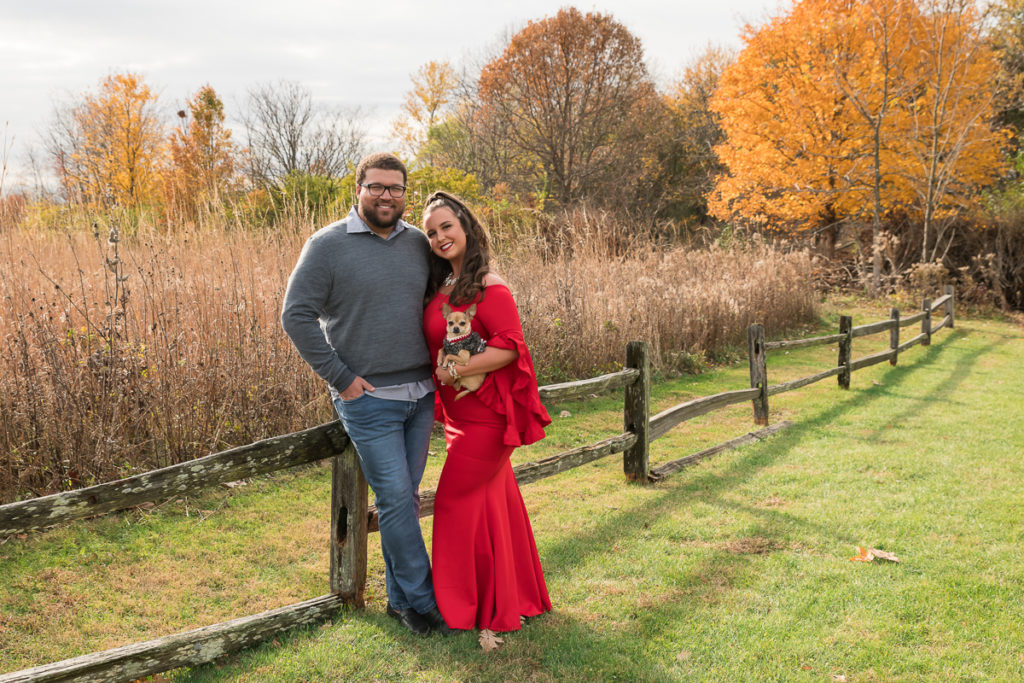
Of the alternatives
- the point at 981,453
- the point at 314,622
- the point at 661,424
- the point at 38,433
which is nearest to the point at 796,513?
the point at 661,424

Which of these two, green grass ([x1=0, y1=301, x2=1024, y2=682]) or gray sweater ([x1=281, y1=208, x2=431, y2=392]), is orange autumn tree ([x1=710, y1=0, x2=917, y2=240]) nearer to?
green grass ([x1=0, y1=301, x2=1024, y2=682])

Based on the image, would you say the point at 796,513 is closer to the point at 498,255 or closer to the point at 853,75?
the point at 498,255

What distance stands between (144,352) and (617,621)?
3848 millimetres

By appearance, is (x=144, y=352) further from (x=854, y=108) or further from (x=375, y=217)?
(x=854, y=108)

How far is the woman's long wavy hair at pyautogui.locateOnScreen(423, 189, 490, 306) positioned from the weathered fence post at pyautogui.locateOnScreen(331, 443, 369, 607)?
2.98ft

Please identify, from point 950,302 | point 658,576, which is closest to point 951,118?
point 950,302

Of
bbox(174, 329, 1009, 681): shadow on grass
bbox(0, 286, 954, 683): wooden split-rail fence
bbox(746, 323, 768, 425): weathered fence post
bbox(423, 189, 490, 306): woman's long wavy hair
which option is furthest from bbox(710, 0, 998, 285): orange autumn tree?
bbox(423, 189, 490, 306): woman's long wavy hair

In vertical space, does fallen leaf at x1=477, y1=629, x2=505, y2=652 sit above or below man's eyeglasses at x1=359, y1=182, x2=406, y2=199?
below

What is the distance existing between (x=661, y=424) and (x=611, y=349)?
3.32 metres

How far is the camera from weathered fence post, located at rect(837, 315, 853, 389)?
970cm

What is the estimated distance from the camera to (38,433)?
458cm

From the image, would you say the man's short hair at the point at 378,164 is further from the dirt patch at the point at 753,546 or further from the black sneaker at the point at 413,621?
the dirt patch at the point at 753,546

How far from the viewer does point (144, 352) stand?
517 cm

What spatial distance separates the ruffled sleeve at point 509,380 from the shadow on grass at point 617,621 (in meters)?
0.96
